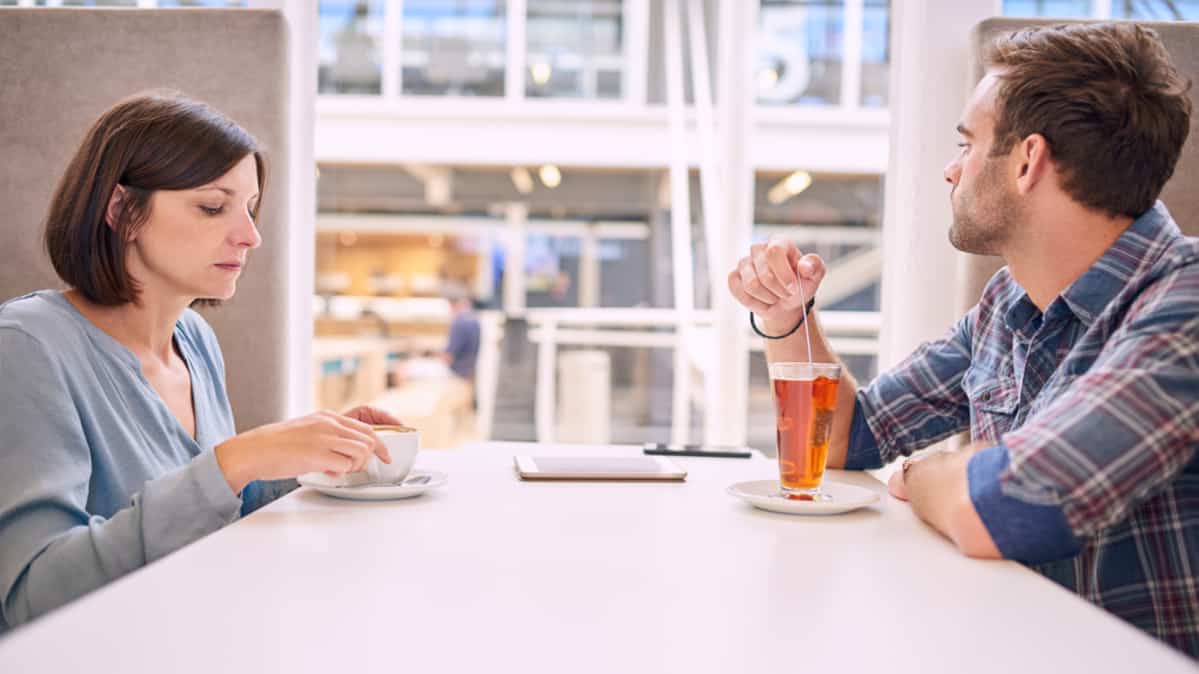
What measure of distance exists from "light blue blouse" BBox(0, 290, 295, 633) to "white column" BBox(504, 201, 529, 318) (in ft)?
16.4

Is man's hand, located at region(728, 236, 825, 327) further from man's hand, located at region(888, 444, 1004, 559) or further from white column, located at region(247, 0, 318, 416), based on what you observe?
white column, located at region(247, 0, 318, 416)

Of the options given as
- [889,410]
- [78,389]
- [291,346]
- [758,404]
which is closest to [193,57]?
[291,346]

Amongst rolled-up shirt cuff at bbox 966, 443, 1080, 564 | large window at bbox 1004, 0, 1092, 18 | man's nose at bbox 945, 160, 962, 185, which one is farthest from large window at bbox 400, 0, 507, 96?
rolled-up shirt cuff at bbox 966, 443, 1080, 564

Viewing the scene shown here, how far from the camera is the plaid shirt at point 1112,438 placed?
87 cm

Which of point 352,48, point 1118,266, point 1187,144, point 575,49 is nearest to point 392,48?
point 352,48

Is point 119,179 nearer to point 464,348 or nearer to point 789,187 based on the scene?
point 789,187

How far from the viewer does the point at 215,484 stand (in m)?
0.95

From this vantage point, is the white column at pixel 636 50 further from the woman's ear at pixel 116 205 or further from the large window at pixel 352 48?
the woman's ear at pixel 116 205

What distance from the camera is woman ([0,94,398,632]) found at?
0.93m

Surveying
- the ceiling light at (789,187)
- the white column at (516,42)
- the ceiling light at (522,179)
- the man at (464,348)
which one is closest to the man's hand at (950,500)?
the ceiling light at (789,187)

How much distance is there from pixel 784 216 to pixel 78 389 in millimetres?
4863

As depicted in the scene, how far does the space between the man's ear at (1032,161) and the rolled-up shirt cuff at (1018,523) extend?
490mm

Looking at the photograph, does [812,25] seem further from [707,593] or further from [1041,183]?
[707,593]

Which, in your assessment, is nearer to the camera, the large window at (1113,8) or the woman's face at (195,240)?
the woman's face at (195,240)
